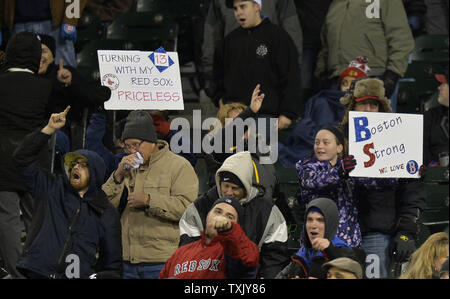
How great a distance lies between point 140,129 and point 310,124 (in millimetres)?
1749

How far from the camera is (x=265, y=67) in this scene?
9750mm

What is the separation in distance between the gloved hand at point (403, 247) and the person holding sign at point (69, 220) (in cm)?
201

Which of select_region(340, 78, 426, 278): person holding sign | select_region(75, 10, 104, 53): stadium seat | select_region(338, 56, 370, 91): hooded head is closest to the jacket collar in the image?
select_region(340, 78, 426, 278): person holding sign

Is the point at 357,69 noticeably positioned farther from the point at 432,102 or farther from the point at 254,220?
the point at 254,220

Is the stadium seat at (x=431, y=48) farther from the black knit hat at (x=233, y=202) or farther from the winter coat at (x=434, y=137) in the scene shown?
the black knit hat at (x=233, y=202)

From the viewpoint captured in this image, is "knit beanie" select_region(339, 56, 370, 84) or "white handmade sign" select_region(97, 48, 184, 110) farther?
"knit beanie" select_region(339, 56, 370, 84)

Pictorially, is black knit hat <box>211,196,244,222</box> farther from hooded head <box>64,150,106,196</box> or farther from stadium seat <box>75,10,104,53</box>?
stadium seat <box>75,10,104,53</box>

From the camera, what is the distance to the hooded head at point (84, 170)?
26.7ft

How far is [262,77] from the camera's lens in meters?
9.73

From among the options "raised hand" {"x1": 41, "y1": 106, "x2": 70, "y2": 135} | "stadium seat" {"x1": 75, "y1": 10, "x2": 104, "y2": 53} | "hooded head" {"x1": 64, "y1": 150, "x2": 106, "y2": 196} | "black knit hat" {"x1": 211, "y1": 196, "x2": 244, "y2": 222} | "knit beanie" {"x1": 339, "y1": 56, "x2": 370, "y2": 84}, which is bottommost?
"black knit hat" {"x1": 211, "y1": 196, "x2": 244, "y2": 222}

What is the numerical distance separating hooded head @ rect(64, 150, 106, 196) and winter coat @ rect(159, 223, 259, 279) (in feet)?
2.93

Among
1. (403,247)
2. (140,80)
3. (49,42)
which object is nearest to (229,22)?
(140,80)

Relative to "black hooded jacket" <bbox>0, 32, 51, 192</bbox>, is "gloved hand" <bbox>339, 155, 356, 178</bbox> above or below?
below

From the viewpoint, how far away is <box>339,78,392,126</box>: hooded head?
8984 millimetres
